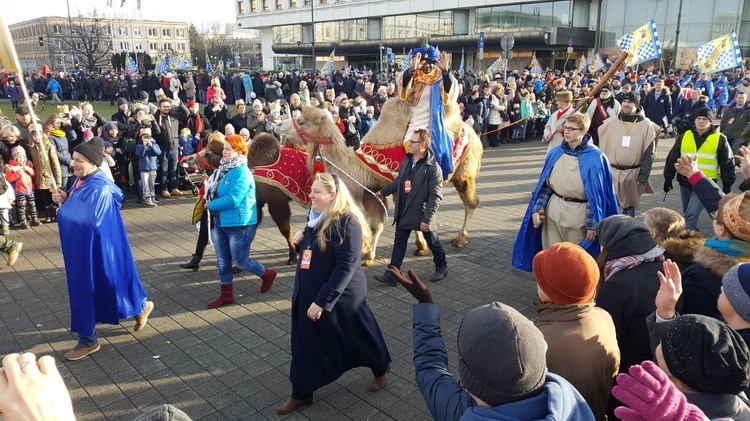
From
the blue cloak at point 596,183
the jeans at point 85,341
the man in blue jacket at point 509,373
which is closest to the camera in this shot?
the man in blue jacket at point 509,373

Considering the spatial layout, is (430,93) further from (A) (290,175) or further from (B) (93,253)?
(B) (93,253)

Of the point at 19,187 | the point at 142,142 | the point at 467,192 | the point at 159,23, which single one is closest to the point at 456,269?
the point at 467,192

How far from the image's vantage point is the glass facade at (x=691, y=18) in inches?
1444

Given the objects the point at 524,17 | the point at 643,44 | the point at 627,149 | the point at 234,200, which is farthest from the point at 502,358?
the point at 524,17

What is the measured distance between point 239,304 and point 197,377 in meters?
1.40

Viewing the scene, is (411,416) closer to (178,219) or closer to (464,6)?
(178,219)

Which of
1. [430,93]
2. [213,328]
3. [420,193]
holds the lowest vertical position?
[213,328]

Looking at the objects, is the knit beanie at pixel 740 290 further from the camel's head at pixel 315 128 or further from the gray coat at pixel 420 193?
the camel's head at pixel 315 128

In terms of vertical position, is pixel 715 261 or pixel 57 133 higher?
pixel 57 133

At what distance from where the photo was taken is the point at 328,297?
356 centimetres

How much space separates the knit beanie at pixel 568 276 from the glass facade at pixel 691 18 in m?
43.2

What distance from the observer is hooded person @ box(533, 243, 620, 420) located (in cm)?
229

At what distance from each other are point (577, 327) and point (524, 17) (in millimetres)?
48038

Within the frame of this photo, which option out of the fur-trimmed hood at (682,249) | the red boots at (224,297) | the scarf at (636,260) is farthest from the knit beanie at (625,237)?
the red boots at (224,297)
